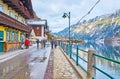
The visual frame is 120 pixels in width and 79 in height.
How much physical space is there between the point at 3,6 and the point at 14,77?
20.7 meters

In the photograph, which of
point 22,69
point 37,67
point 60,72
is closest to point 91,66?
point 60,72

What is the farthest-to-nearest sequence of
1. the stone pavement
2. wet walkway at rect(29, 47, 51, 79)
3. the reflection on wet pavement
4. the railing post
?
wet walkway at rect(29, 47, 51, 79)
the reflection on wet pavement
the stone pavement
the railing post

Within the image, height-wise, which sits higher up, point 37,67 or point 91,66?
point 91,66

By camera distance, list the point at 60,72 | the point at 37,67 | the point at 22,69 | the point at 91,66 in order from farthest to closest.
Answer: the point at 37,67
the point at 22,69
the point at 60,72
the point at 91,66

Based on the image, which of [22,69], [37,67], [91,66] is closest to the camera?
[91,66]

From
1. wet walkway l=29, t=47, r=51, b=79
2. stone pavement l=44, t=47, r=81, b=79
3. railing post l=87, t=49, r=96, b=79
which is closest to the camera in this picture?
railing post l=87, t=49, r=96, b=79

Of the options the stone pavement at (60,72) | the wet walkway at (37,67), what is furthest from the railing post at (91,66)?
the wet walkway at (37,67)

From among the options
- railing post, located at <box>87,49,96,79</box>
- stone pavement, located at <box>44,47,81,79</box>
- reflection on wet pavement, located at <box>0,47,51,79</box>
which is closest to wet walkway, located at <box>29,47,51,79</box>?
reflection on wet pavement, located at <box>0,47,51,79</box>

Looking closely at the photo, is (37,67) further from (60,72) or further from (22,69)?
(60,72)

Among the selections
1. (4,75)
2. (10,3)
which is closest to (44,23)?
(10,3)

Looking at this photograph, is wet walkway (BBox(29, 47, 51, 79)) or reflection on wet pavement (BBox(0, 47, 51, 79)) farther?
wet walkway (BBox(29, 47, 51, 79))

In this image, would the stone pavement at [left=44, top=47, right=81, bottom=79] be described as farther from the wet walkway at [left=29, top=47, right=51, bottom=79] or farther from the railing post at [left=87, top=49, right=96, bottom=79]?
the railing post at [left=87, top=49, right=96, bottom=79]

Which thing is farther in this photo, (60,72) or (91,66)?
(60,72)

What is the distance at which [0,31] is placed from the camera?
29828mm
